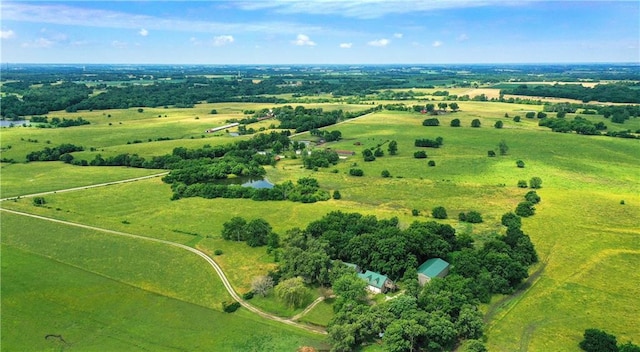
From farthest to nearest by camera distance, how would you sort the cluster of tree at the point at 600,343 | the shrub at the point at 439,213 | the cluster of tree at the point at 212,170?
the cluster of tree at the point at 212,170, the shrub at the point at 439,213, the cluster of tree at the point at 600,343

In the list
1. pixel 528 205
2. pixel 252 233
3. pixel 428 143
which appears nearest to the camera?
pixel 252 233

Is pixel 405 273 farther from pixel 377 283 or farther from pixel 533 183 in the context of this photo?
pixel 533 183

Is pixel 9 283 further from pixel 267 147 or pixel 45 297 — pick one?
pixel 267 147

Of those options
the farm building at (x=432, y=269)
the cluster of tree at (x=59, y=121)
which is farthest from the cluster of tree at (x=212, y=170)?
the cluster of tree at (x=59, y=121)

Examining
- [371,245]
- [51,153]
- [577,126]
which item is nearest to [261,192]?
[371,245]

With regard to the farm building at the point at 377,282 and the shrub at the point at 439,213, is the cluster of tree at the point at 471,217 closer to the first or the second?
the shrub at the point at 439,213
